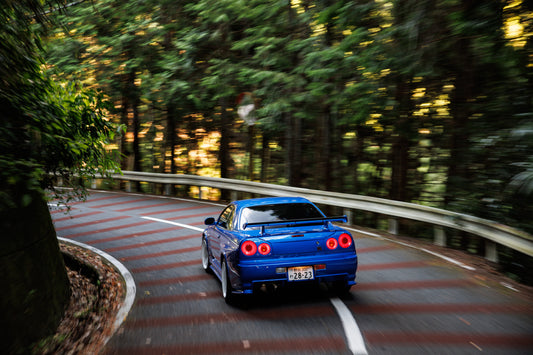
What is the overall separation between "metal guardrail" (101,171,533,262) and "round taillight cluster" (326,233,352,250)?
2885 millimetres

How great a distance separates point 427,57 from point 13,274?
342 inches

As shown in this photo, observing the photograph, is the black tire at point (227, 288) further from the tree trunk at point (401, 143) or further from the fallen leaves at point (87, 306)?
the tree trunk at point (401, 143)

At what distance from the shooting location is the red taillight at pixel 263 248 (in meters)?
5.74

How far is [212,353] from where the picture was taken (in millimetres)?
4594

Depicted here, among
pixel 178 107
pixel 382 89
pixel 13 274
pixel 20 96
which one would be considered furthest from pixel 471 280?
pixel 178 107

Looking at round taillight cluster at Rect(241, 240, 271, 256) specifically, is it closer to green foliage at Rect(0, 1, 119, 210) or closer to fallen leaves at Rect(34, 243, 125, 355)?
fallen leaves at Rect(34, 243, 125, 355)

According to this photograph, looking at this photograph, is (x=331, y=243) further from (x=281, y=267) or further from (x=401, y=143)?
(x=401, y=143)

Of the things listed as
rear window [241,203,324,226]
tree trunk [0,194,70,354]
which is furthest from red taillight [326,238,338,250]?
tree trunk [0,194,70,354]

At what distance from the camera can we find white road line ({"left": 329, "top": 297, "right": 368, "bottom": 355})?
4494 mm

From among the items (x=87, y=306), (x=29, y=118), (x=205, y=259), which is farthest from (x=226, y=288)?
(x=29, y=118)

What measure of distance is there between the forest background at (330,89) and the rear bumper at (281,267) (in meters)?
2.77

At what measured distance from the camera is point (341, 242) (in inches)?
236

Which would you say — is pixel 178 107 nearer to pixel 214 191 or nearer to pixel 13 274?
pixel 214 191

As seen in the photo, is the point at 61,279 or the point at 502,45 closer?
the point at 61,279
